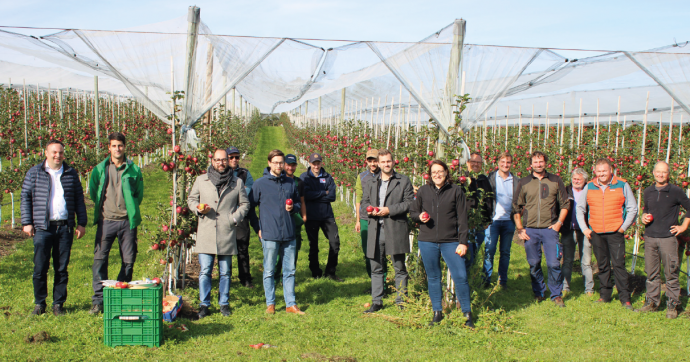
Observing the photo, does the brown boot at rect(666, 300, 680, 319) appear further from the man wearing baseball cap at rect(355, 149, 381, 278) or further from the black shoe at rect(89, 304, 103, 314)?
the black shoe at rect(89, 304, 103, 314)

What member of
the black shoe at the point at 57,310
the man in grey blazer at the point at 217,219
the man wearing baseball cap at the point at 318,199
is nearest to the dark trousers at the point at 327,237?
the man wearing baseball cap at the point at 318,199

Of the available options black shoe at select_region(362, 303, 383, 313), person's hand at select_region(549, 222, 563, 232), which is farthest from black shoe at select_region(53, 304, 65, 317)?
person's hand at select_region(549, 222, 563, 232)

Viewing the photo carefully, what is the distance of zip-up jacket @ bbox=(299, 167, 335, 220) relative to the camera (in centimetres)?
632

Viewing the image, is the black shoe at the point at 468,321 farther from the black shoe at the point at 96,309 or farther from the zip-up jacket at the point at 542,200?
the black shoe at the point at 96,309

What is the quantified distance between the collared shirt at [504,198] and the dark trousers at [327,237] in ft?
6.69

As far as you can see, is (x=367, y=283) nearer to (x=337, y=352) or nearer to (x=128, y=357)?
(x=337, y=352)

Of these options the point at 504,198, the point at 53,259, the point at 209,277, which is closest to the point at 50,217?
the point at 53,259

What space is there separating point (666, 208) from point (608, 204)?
0.54 m

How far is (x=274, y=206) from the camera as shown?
518 cm

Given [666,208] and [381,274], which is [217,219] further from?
[666,208]

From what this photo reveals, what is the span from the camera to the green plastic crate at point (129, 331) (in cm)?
411

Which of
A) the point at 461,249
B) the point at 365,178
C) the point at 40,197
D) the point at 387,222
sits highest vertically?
the point at 365,178

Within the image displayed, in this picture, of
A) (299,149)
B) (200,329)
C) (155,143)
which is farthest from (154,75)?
(299,149)

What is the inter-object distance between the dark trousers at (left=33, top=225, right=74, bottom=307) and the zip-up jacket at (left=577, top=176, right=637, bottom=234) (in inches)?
217
